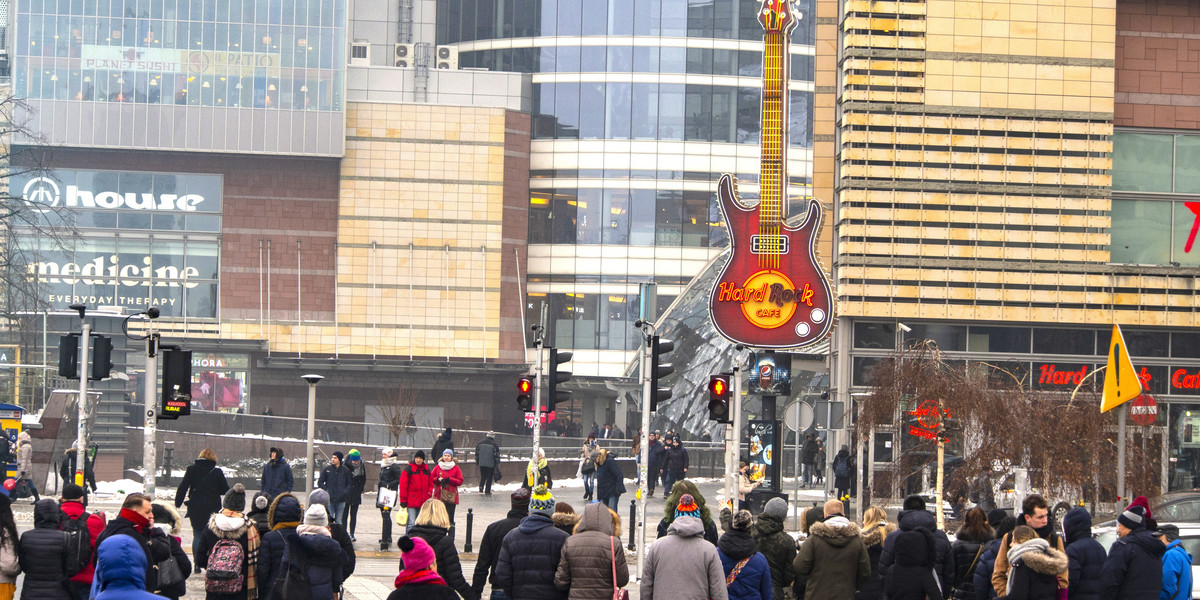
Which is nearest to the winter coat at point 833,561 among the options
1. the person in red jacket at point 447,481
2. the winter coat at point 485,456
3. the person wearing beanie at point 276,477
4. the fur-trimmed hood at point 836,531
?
the fur-trimmed hood at point 836,531

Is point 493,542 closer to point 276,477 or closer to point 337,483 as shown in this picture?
point 276,477

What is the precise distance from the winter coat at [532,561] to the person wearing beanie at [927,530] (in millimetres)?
2850

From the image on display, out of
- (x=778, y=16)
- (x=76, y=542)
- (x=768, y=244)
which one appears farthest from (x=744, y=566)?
(x=778, y=16)

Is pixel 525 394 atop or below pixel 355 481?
atop

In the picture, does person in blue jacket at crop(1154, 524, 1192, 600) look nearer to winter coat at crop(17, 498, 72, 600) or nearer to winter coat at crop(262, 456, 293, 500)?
winter coat at crop(17, 498, 72, 600)

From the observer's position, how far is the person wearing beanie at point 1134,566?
12328 millimetres

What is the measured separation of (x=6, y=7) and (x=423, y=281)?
2233 centimetres

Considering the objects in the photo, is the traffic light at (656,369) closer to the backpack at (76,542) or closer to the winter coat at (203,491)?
the winter coat at (203,491)

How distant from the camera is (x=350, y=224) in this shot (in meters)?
71.6

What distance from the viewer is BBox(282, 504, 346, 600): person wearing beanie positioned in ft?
38.3

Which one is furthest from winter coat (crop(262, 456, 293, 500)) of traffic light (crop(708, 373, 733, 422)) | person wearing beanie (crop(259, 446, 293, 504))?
traffic light (crop(708, 373, 733, 422))

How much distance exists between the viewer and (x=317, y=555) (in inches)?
463

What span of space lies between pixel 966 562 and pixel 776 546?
5.98ft

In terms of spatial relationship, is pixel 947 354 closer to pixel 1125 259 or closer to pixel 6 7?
pixel 1125 259
